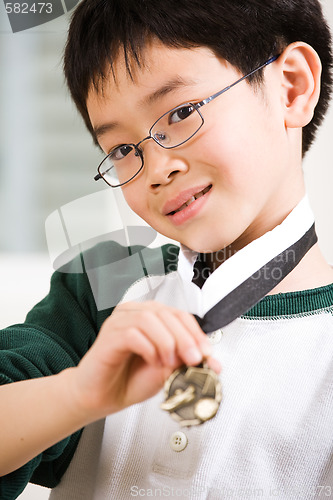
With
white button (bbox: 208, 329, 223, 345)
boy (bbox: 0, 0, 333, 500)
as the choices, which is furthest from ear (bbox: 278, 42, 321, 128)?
white button (bbox: 208, 329, 223, 345)

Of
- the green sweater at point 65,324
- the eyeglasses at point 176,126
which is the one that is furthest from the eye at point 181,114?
the green sweater at point 65,324

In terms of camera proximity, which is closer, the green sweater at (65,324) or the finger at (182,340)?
the finger at (182,340)

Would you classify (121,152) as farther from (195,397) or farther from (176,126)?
(195,397)

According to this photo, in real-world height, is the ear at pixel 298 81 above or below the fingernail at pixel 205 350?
above

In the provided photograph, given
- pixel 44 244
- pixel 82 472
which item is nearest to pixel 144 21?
pixel 44 244

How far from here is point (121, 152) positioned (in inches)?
13.1

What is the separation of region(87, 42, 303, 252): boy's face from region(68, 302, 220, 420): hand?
0.11 meters

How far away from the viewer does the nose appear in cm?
31

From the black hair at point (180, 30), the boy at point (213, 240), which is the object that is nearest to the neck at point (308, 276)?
the boy at point (213, 240)

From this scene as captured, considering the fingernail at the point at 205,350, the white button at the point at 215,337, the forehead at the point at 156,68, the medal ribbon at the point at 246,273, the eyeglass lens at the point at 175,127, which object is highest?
the forehead at the point at 156,68

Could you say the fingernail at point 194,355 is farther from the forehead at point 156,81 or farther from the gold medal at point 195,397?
the forehead at point 156,81

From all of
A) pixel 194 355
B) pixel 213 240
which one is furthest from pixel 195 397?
pixel 213 240

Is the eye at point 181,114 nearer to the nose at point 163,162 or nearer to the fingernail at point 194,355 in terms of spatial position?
the nose at point 163,162

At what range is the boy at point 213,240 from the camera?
1.01 feet
